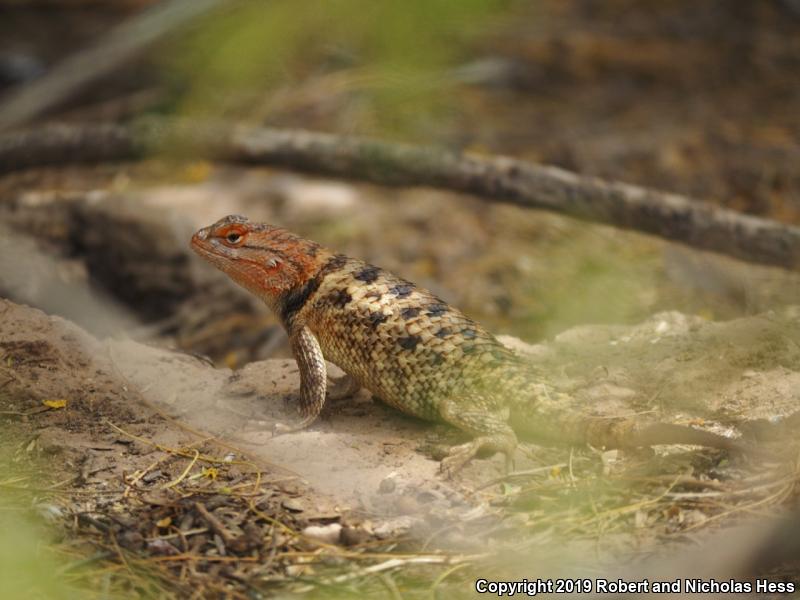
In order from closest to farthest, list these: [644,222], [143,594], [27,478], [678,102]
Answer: [143,594], [27,478], [644,222], [678,102]

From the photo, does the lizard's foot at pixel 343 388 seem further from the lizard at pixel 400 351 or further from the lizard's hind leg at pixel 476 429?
the lizard's hind leg at pixel 476 429

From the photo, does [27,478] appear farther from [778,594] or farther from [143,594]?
[778,594]

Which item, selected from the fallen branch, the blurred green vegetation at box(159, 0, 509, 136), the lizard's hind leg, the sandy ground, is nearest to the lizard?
the lizard's hind leg

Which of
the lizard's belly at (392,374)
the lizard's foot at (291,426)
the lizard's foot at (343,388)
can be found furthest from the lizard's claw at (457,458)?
the lizard's foot at (343,388)

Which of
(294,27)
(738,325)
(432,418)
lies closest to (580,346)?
(738,325)

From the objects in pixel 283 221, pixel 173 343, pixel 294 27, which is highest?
pixel 294 27

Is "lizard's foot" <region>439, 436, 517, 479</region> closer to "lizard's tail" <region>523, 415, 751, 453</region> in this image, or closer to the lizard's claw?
the lizard's claw

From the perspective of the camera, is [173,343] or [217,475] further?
[173,343]
